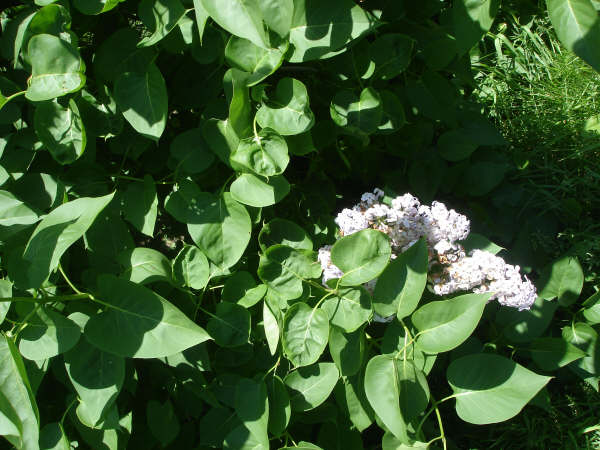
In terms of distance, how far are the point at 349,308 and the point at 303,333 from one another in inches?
4.0

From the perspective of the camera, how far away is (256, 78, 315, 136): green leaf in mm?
1020

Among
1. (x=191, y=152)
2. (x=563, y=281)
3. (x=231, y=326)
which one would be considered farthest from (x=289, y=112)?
(x=563, y=281)

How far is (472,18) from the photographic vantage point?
0.92m

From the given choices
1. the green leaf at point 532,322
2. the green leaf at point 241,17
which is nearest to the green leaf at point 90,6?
the green leaf at point 241,17

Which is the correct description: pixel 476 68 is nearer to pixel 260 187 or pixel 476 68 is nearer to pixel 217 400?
pixel 260 187

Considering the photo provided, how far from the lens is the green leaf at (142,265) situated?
1.13 m

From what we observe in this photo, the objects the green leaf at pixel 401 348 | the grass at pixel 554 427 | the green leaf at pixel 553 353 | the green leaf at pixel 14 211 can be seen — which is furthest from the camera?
the grass at pixel 554 427

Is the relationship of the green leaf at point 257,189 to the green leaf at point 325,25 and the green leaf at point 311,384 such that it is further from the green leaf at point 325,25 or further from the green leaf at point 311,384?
the green leaf at point 311,384

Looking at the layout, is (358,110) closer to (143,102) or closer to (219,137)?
(219,137)

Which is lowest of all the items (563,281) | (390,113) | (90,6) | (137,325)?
(563,281)

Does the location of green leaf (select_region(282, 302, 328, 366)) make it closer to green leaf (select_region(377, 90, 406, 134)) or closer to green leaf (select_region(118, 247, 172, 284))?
green leaf (select_region(118, 247, 172, 284))

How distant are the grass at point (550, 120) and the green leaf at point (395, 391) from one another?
869 mm

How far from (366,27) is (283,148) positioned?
10.2 inches

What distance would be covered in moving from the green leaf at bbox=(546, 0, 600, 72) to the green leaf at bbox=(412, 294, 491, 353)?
17.2 inches
